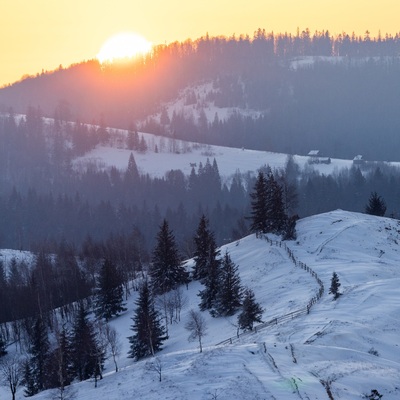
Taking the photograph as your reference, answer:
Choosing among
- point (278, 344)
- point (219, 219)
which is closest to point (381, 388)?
point (278, 344)

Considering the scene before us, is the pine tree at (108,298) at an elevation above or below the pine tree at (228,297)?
below

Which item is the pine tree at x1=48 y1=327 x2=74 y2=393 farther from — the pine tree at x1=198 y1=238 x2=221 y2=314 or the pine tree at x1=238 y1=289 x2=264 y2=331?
the pine tree at x1=198 y1=238 x2=221 y2=314

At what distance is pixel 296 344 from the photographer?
3441 centimetres

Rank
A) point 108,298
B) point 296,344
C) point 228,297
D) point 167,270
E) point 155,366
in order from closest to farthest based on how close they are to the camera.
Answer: point 155,366 → point 296,344 → point 228,297 → point 108,298 → point 167,270

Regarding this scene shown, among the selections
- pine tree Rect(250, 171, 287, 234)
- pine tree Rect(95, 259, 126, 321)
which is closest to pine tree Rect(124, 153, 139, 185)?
pine tree Rect(250, 171, 287, 234)

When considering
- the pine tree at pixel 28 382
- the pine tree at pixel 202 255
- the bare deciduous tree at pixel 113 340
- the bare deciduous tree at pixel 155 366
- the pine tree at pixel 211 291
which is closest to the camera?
the bare deciduous tree at pixel 155 366

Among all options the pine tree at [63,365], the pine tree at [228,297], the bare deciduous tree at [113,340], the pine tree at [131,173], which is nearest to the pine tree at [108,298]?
the bare deciduous tree at [113,340]

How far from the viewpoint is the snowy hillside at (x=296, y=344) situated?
28.5m

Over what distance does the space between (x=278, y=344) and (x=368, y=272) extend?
22170 mm

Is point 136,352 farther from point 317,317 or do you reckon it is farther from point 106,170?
point 106,170

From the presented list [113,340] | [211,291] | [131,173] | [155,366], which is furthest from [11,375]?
[131,173]

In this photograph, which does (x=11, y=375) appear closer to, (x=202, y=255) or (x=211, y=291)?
(x=211, y=291)

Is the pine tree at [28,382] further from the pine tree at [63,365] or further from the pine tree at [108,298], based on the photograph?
the pine tree at [108,298]

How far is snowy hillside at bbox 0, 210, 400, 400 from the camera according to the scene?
28.5 metres
